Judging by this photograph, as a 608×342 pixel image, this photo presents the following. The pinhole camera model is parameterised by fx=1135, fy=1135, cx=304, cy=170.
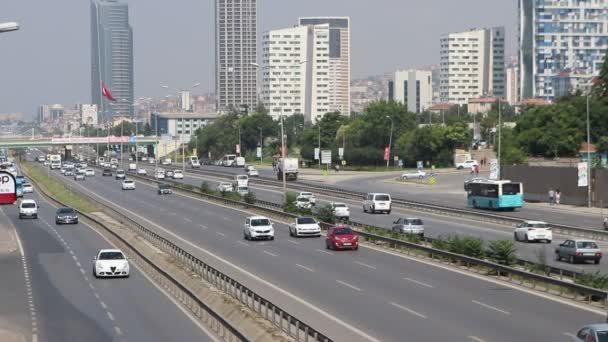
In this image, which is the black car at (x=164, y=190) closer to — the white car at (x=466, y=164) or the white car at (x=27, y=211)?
the white car at (x=27, y=211)

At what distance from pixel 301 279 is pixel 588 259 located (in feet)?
37.3

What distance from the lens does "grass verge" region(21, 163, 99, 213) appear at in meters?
85.8

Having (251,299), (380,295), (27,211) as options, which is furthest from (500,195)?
(251,299)

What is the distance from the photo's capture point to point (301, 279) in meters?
36.2

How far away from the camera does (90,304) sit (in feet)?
102

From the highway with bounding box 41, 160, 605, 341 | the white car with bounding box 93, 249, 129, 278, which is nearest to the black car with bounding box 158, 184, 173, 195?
the highway with bounding box 41, 160, 605, 341

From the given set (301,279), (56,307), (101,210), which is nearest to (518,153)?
(101,210)

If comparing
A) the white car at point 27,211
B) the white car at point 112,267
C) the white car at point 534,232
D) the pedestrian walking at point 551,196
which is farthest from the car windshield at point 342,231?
the white car at point 27,211

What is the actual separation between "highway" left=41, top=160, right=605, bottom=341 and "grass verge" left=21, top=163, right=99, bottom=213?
31.9 meters

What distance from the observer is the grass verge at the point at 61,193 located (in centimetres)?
8578

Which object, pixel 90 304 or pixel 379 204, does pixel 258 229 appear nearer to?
pixel 379 204

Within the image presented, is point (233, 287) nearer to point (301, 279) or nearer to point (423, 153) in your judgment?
point (301, 279)

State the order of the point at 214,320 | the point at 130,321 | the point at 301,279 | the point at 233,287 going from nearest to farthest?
the point at 214,320
the point at 130,321
the point at 233,287
the point at 301,279

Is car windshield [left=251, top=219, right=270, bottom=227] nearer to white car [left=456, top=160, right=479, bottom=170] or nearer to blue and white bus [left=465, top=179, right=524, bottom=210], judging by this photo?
blue and white bus [left=465, top=179, right=524, bottom=210]
